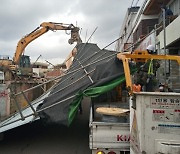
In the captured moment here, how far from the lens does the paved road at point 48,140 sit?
6.47 m

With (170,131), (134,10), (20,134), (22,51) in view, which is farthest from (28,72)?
(170,131)

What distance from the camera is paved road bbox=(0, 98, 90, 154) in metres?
6.47

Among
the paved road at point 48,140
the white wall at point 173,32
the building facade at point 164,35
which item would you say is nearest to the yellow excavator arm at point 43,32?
the building facade at point 164,35

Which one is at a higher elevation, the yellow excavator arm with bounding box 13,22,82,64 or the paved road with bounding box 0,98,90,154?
the yellow excavator arm with bounding box 13,22,82,64

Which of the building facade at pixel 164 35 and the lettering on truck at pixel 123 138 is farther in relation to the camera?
the building facade at pixel 164 35

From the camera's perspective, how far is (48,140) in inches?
285

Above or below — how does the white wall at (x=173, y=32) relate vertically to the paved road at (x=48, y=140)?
above

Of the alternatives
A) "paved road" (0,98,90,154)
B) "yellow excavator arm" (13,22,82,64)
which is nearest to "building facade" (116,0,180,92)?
"paved road" (0,98,90,154)

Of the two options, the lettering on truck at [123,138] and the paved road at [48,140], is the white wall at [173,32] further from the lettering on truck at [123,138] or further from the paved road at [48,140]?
the lettering on truck at [123,138]

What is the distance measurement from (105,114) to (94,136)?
488 millimetres

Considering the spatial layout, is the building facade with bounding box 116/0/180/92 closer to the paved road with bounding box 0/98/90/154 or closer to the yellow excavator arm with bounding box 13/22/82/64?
the paved road with bounding box 0/98/90/154

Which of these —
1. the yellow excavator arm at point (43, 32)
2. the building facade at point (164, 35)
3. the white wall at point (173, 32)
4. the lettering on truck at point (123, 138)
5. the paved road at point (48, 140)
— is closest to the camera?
the lettering on truck at point (123, 138)

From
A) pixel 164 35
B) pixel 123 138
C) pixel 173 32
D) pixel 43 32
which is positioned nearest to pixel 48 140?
pixel 123 138

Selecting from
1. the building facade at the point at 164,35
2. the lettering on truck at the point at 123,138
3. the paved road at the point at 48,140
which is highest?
the building facade at the point at 164,35
